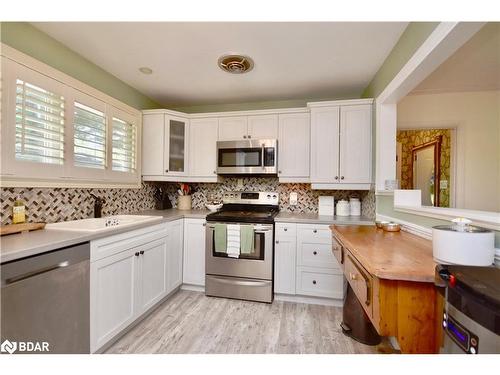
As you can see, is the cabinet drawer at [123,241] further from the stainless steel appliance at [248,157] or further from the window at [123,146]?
the stainless steel appliance at [248,157]

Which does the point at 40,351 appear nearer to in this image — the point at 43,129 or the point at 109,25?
the point at 43,129

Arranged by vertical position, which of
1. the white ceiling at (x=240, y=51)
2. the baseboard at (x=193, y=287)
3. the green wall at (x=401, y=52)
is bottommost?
the baseboard at (x=193, y=287)

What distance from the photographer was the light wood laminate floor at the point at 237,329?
1685mm

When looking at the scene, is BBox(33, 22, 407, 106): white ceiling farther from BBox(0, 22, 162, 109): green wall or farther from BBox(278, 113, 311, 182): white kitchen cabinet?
BBox(278, 113, 311, 182): white kitchen cabinet

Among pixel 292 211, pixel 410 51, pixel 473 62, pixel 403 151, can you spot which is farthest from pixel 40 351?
pixel 403 151

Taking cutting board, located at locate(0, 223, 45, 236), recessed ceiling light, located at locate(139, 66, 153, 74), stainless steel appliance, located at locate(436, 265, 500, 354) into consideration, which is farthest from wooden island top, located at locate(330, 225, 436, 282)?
recessed ceiling light, located at locate(139, 66, 153, 74)

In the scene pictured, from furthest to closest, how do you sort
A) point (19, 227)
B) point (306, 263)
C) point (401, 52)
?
point (306, 263) → point (401, 52) → point (19, 227)

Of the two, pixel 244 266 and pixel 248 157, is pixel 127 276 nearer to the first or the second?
pixel 244 266

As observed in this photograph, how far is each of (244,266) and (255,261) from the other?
5.3 inches

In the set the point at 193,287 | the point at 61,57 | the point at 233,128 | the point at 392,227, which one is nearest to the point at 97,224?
the point at 193,287

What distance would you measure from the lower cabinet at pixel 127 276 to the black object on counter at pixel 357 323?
1.74 meters

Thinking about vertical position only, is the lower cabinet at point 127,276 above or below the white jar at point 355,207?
below

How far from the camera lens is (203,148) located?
114 inches

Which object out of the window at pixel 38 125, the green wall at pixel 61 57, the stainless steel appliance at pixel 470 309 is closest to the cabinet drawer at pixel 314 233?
the stainless steel appliance at pixel 470 309
